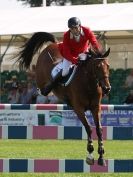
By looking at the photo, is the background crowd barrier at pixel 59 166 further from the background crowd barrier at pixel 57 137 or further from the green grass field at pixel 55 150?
the green grass field at pixel 55 150

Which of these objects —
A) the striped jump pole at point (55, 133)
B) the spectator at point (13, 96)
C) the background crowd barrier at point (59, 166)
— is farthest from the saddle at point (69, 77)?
the spectator at point (13, 96)

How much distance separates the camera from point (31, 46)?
11.1 metres

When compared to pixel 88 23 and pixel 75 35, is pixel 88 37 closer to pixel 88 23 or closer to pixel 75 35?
pixel 75 35

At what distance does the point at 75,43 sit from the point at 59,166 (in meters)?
2.17

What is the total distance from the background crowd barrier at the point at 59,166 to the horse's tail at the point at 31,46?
421 centimetres

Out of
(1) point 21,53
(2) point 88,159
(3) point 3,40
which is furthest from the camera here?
(3) point 3,40

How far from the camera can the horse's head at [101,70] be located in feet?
25.0

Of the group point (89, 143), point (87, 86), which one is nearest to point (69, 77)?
point (87, 86)

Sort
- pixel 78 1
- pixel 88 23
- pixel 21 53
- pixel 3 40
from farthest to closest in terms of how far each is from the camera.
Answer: pixel 78 1 < pixel 3 40 < pixel 88 23 < pixel 21 53

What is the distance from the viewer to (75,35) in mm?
8375

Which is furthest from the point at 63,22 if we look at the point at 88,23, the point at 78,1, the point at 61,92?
the point at 78,1

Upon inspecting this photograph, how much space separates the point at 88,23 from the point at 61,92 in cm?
1116

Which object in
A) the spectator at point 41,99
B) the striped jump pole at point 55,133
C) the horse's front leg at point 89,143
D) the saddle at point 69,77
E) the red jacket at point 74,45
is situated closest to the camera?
the striped jump pole at point 55,133

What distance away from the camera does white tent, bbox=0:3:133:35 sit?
19.7 meters
